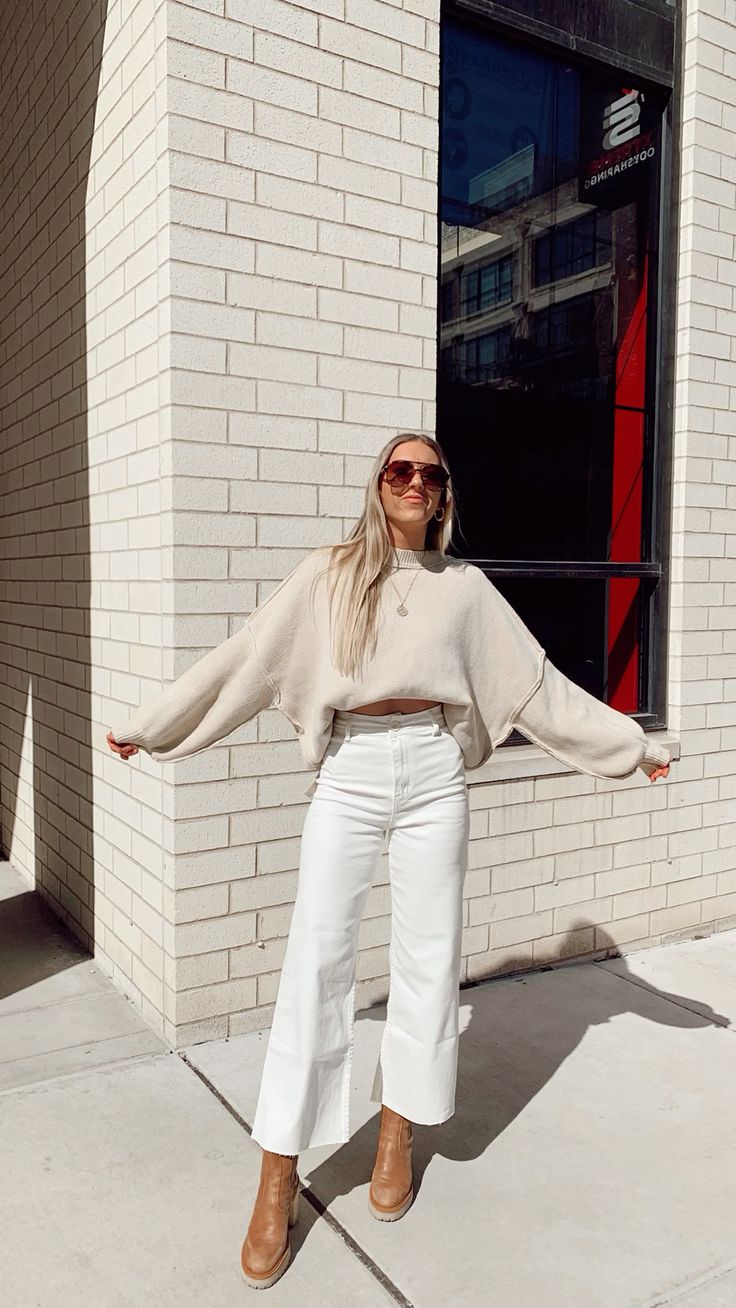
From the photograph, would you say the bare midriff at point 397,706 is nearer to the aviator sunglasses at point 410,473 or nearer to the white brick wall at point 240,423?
the aviator sunglasses at point 410,473

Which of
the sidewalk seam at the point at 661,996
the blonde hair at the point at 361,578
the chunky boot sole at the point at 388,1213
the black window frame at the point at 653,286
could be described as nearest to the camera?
the blonde hair at the point at 361,578

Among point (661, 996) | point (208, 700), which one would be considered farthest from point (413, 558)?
point (661, 996)

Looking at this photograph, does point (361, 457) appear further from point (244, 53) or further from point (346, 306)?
point (244, 53)

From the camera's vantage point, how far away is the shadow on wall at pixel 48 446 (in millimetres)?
4309

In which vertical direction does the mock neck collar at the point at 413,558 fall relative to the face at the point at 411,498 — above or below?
below

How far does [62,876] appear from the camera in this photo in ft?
15.8

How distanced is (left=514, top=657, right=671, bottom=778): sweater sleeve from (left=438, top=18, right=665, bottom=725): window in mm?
1535

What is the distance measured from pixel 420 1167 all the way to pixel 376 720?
1306mm

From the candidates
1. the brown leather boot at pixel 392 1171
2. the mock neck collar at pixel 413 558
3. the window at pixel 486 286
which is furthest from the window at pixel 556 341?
the brown leather boot at pixel 392 1171

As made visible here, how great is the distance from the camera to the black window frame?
445 cm

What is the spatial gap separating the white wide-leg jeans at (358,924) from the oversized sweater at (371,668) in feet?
0.34

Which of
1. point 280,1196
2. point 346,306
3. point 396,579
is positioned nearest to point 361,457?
point 346,306

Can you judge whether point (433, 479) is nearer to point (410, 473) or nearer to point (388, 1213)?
point (410, 473)

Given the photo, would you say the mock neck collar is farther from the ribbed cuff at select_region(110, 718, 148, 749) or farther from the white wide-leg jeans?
the ribbed cuff at select_region(110, 718, 148, 749)
